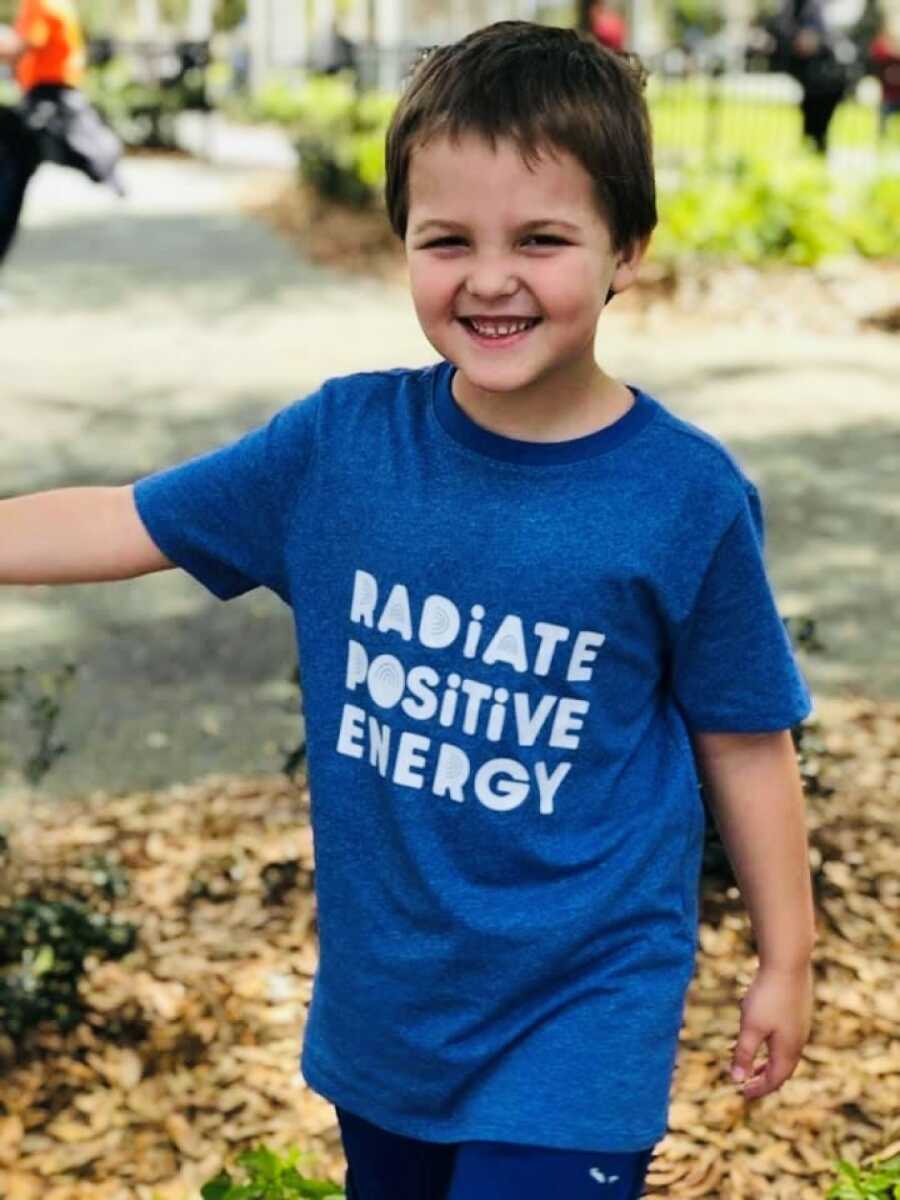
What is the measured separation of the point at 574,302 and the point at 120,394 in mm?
7641

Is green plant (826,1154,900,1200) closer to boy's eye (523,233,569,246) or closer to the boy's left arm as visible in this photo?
the boy's left arm

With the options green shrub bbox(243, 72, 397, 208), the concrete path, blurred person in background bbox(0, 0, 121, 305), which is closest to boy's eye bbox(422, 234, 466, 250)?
the concrete path

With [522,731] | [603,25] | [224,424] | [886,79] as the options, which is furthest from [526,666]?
[886,79]

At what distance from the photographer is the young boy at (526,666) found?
1815 millimetres

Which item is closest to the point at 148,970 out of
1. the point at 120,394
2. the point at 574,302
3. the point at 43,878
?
the point at 43,878

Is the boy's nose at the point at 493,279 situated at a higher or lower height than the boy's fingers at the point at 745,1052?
higher

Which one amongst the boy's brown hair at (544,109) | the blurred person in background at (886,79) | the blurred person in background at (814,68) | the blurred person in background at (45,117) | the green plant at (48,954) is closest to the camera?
the boy's brown hair at (544,109)

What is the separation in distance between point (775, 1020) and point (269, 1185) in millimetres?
990

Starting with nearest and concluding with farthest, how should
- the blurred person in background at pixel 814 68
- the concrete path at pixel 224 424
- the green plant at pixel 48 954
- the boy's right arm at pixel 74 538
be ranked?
1. the boy's right arm at pixel 74 538
2. the green plant at pixel 48 954
3. the concrete path at pixel 224 424
4. the blurred person in background at pixel 814 68

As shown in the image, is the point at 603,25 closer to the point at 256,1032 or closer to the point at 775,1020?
the point at 256,1032

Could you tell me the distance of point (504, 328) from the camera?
1.83m

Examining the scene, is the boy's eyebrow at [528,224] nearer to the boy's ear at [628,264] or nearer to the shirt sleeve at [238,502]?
the boy's ear at [628,264]

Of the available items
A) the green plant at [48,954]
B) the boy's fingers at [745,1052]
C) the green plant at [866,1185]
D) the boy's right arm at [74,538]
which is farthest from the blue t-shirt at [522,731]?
the green plant at [48,954]

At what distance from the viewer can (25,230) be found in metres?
15.5
